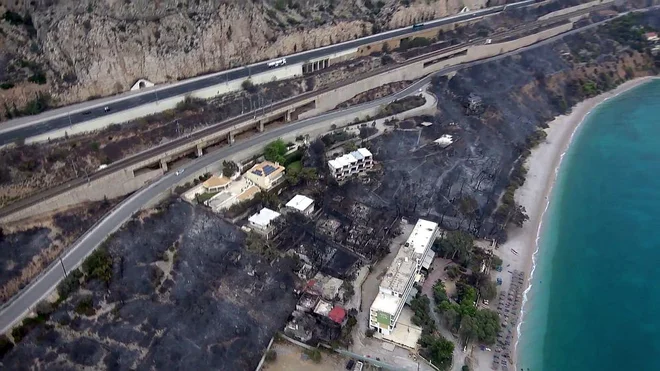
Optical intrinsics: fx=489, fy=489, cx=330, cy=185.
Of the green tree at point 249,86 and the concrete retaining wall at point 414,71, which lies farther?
the concrete retaining wall at point 414,71

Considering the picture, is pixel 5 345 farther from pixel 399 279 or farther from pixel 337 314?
pixel 399 279

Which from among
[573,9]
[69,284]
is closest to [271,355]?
[69,284]

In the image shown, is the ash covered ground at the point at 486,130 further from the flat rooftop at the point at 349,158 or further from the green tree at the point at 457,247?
the green tree at the point at 457,247

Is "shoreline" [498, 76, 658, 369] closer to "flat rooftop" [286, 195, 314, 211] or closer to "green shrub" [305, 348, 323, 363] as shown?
"green shrub" [305, 348, 323, 363]

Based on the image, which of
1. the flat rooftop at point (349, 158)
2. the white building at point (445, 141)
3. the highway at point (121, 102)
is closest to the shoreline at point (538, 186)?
the white building at point (445, 141)

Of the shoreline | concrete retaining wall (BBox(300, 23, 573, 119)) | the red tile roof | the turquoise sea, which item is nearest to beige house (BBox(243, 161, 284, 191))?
concrete retaining wall (BBox(300, 23, 573, 119))
